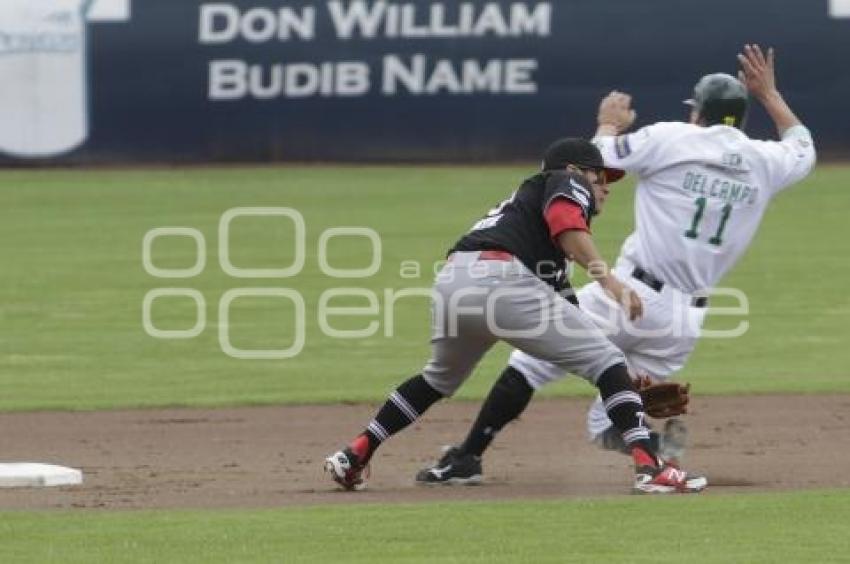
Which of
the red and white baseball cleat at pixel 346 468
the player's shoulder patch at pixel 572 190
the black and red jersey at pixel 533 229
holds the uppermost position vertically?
the player's shoulder patch at pixel 572 190

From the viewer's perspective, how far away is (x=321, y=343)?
13984 mm

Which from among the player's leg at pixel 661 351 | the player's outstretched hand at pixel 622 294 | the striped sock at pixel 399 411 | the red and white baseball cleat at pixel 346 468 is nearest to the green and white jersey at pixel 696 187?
the player's leg at pixel 661 351

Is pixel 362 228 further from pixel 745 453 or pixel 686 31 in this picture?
pixel 745 453

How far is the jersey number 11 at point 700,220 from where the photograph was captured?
8656 millimetres

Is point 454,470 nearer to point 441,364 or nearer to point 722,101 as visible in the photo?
point 441,364

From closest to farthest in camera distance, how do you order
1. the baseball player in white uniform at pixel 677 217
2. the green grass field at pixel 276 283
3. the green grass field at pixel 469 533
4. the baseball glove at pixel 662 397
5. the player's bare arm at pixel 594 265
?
the green grass field at pixel 469 533
the player's bare arm at pixel 594 265
the baseball player in white uniform at pixel 677 217
the baseball glove at pixel 662 397
the green grass field at pixel 276 283

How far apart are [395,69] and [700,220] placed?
1734cm

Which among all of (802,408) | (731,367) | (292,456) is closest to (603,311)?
(292,456)

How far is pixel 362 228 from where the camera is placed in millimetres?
20000

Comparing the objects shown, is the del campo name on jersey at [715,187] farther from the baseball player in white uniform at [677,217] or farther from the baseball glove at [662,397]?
the baseball glove at [662,397]

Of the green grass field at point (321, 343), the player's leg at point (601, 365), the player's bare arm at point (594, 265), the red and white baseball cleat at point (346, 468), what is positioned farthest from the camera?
the red and white baseball cleat at point (346, 468)

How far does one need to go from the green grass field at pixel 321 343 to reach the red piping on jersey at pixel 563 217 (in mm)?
1057

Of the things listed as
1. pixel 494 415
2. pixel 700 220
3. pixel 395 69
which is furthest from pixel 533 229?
pixel 395 69

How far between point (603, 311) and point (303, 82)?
681 inches
